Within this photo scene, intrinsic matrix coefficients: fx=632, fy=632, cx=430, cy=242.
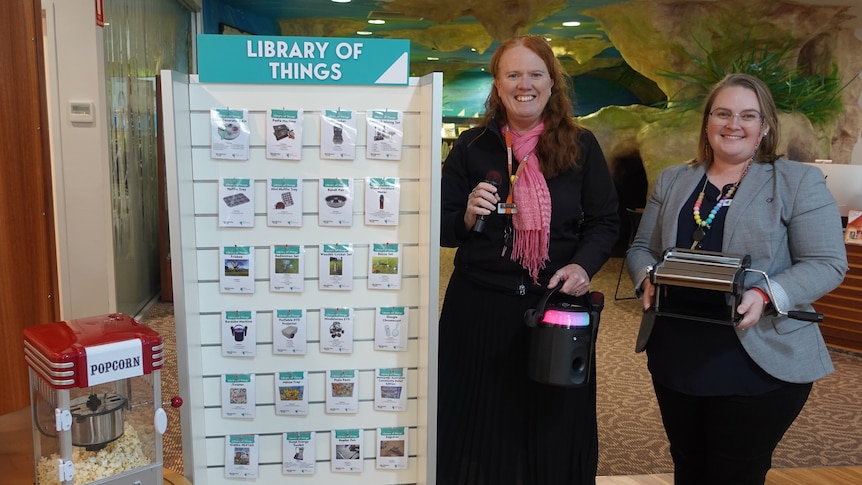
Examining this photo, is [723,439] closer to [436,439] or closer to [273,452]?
[436,439]

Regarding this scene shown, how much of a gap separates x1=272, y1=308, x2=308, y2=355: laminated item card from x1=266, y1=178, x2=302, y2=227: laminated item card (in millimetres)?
264

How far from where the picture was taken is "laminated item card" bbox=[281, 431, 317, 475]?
1.92 meters

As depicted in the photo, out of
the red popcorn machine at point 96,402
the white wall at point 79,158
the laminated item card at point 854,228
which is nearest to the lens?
the red popcorn machine at point 96,402

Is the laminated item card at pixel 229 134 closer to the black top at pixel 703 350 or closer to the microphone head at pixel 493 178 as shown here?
the microphone head at pixel 493 178

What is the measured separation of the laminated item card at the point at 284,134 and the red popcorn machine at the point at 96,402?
23.7 inches

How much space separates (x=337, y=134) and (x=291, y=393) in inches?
30.9

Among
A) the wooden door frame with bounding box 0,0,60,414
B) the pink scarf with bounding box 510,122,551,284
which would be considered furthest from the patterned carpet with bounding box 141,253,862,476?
the pink scarf with bounding box 510,122,551,284

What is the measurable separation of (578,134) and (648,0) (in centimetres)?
613

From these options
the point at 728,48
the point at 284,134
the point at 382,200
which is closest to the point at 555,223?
the point at 382,200

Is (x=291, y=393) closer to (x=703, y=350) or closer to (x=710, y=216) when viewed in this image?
(x=703, y=350)

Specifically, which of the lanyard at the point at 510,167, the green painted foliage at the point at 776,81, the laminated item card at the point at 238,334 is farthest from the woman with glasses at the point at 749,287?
the green painted foliage at the point at 776,81

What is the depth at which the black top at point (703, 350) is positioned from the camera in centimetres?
168

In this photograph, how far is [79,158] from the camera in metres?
3.81

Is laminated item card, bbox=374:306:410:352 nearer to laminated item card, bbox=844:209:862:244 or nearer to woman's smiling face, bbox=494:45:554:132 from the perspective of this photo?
woman's smiling face, bbox=494:45:554:132
